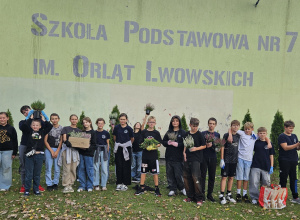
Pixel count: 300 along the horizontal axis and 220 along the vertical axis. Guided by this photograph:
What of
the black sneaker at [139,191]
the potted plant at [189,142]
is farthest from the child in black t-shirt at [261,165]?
the black sneaker at [139,191]

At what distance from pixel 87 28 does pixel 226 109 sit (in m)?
6.33

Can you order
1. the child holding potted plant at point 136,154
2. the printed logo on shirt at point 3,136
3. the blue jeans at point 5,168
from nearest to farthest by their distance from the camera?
1. the printed logo on shirt at point 3,136
2. the blue jeans at point 5,168
3. the child holding potted plant at point 136,154

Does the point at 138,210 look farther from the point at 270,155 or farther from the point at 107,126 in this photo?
the point at 107,126

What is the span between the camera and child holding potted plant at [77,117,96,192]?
7.06 metres

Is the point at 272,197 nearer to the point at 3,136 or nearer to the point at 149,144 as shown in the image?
the point at 149,144

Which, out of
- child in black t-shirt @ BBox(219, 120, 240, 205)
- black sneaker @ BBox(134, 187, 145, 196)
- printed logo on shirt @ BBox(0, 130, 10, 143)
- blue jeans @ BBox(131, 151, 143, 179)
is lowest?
black sneaker @ BBox(134, 187, 145, 196)

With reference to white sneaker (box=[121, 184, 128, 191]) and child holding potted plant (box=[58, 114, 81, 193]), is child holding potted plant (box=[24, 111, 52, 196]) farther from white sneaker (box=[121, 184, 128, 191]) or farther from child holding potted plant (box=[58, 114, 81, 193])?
white sneaker (box=[121, 184, 128, 191])

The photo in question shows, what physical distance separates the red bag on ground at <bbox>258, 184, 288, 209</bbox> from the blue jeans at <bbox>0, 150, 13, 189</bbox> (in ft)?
18.9

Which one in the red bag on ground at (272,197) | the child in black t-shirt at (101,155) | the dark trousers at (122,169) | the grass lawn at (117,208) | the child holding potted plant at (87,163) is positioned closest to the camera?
the grass lawn at (117,208)

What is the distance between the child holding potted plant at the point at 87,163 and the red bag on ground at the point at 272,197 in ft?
12.8

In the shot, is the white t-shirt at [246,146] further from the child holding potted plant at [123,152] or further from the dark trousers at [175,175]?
the child holding potted plant at [123,152]

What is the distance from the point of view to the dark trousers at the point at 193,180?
254 inches

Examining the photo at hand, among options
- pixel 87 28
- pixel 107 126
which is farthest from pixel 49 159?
pixel 87 28

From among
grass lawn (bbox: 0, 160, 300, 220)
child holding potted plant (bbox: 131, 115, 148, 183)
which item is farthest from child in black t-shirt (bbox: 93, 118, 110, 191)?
child holding potted plant (bbox: 131, 115, 148, 183)
